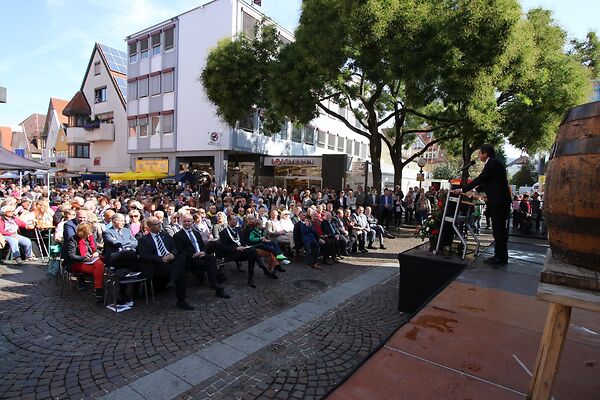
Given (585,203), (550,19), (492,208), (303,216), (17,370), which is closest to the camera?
(585,203)

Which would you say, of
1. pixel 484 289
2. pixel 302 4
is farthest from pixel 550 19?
pixel 484 289

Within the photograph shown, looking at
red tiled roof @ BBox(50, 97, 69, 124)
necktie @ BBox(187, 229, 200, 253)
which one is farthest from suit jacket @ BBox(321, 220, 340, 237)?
red tiled roof @ BBox(50, 97, 69, 124)

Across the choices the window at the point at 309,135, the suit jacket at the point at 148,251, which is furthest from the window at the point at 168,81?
the suit jacket at the point at 148,251

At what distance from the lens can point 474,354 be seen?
2559mm

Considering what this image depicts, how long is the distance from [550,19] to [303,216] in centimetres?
1513

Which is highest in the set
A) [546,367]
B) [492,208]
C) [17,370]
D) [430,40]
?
[430,40]

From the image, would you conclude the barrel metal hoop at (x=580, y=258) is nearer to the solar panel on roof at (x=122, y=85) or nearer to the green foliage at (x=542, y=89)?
the green foliage at (x=542, y=89)

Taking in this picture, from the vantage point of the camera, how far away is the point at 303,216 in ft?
30.2

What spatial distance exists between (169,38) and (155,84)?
3.73m

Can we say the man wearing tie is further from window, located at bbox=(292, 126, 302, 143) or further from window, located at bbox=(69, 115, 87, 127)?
window, located at bbox=(69, 115, 87, 127)

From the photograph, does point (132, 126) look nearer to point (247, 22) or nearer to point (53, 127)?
point (247, 22)

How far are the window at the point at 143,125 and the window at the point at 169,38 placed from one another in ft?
20.0

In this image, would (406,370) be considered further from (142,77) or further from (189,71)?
(142,77)

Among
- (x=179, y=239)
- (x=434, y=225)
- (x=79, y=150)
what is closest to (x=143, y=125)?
(x=79, y=150)
